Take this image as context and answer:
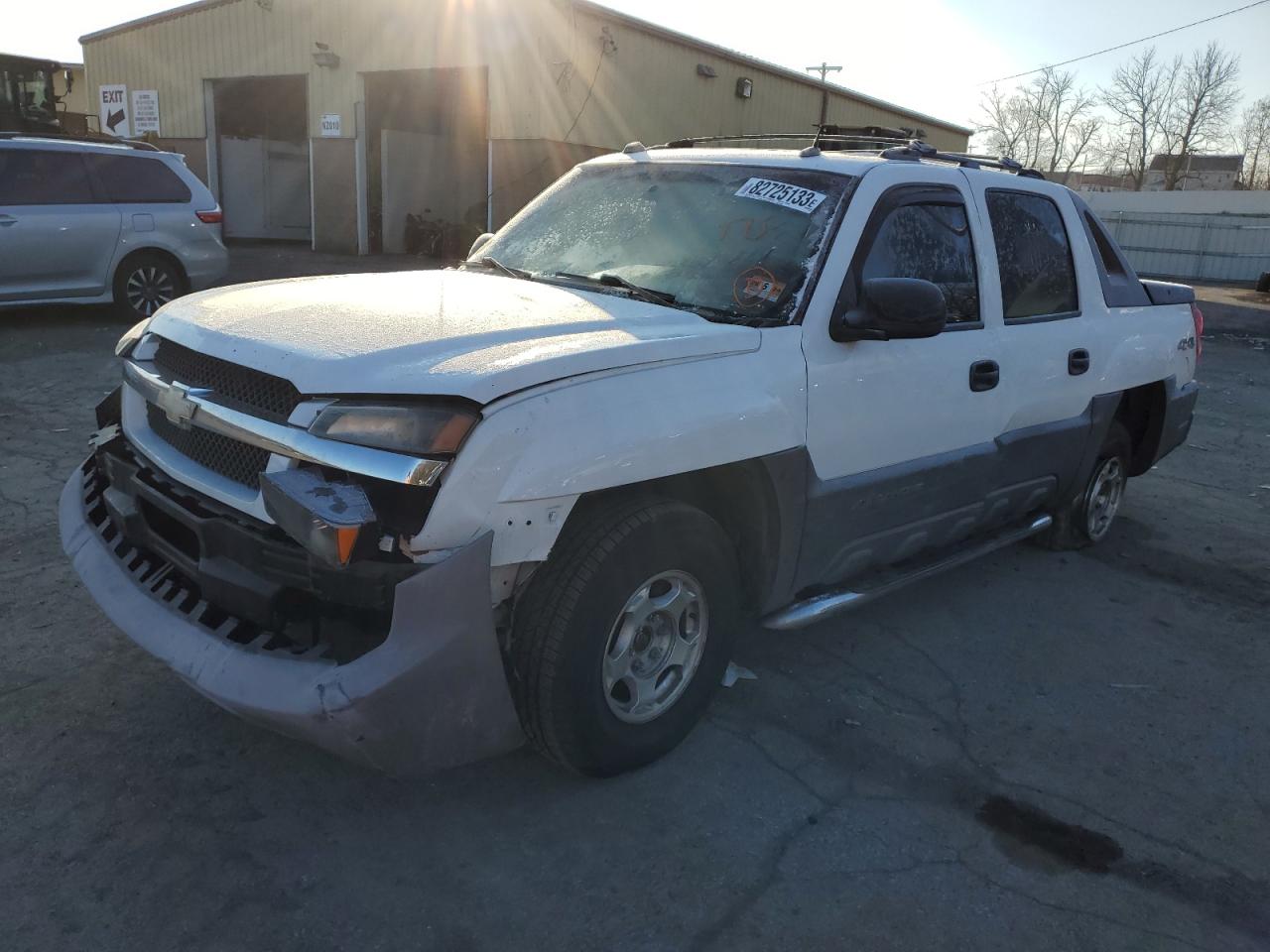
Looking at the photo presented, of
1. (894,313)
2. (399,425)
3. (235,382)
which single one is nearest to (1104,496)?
(894,313)

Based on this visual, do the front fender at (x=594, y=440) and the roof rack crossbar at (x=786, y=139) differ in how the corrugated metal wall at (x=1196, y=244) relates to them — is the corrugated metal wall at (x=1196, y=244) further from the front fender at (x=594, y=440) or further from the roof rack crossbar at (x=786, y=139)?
the front fender at (x=594, y=440)

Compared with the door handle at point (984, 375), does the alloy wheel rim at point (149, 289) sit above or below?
below

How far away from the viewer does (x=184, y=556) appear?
9.16 feet

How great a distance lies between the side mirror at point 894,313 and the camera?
10.2 ft

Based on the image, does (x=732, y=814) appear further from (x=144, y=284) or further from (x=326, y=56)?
(x=326, y=56)

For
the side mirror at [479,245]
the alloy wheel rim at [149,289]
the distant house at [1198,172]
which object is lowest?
the alloy wheel rim at [149,289]

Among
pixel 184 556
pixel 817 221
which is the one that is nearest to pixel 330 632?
pixel 184 556

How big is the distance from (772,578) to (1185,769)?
1.56 m

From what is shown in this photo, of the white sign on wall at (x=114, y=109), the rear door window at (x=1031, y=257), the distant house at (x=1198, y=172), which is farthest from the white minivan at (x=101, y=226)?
the distant house at (x=1198, y=172)

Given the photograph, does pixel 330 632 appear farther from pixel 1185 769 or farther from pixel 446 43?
pixel 446 43

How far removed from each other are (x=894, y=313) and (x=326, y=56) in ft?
61.6

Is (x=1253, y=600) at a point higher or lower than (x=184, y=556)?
lower

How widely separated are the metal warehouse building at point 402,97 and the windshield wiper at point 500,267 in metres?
14.4

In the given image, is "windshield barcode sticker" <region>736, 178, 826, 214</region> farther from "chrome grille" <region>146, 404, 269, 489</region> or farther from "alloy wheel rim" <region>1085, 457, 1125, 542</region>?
"alloy wheel rim" <region>1085, 457, 1125, 542</region>
